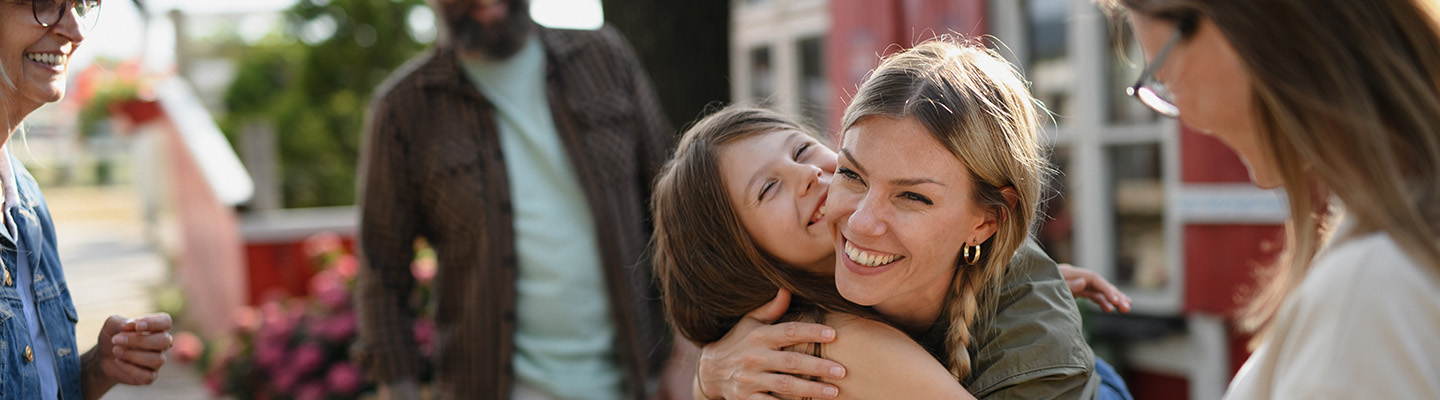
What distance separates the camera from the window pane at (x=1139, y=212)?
4.89 meters

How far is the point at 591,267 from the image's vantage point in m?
2.86

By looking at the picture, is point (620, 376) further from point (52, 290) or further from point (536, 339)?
point (52, 290)

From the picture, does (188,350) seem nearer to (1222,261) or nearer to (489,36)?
(489,36)

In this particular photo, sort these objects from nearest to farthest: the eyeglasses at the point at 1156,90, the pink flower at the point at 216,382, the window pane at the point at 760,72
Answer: the eyeglasses at the point at 1156,90
the pink flower at the point at 216,382
the window pane at the point at 760,72

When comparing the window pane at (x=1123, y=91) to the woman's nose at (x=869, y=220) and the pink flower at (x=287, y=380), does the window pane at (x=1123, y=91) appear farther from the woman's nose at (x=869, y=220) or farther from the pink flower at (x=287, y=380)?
the pink flower at (x=287, y=380)

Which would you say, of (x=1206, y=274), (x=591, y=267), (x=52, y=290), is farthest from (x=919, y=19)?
(x=52, y=290)

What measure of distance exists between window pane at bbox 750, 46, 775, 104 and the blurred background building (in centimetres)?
1

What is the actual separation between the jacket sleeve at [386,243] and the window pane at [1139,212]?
3400 mm

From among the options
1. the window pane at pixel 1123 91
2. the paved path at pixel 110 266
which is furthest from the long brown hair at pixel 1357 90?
the paved path at pixel 110 266

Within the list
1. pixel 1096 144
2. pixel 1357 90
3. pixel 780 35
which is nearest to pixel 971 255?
pixel 1357 90

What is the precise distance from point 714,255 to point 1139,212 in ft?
12.0

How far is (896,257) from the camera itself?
1619mm

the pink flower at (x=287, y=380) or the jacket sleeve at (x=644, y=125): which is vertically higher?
the jacket sleeve at (x=644, y=125)

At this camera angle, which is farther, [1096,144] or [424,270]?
[424,270]
